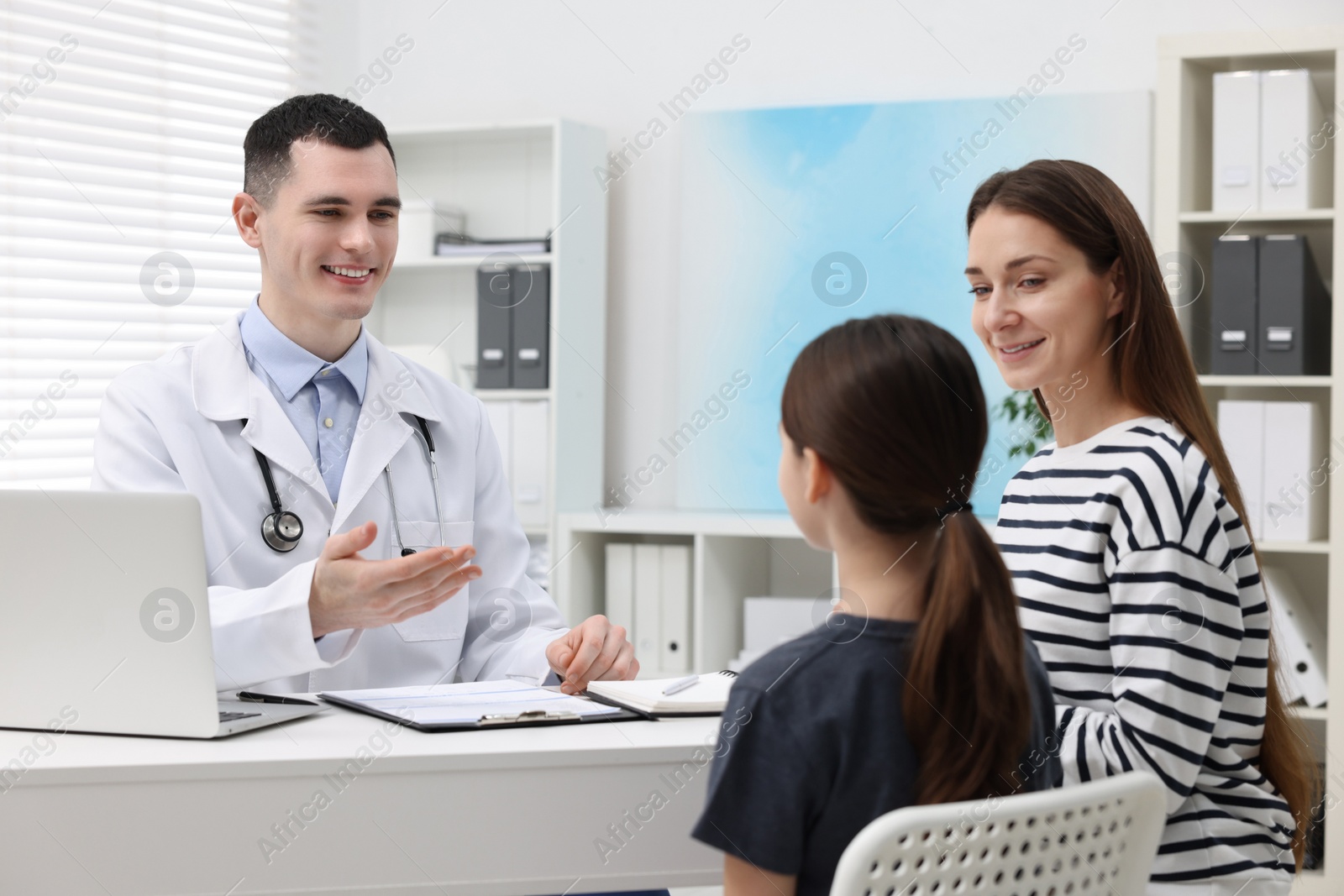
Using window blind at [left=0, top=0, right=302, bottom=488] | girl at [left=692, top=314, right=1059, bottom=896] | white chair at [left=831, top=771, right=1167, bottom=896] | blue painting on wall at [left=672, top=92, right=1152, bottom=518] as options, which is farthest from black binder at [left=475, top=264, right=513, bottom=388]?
white chair at [left=831, top=771, right=1167, bottom=896]

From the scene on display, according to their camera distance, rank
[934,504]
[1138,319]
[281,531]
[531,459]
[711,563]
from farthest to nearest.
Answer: [531,459] → [711,563] → [281,531] → [1138,319] → [934,504]

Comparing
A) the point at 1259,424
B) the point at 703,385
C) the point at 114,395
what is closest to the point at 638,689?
the point at 114,395

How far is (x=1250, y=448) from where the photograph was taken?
2975 mm

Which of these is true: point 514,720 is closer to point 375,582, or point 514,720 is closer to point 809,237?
point 375,582

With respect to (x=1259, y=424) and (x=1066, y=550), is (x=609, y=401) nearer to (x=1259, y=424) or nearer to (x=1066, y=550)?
(x=1259, y=424)

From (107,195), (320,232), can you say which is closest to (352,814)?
(320,232)

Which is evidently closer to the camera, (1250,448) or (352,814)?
(352,814)

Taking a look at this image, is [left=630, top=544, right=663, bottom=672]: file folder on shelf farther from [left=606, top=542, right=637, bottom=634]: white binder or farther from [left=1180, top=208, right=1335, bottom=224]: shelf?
[left=1180, top=208, right=1335, bottom=224]: shelf

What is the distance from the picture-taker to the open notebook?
1.36 metres

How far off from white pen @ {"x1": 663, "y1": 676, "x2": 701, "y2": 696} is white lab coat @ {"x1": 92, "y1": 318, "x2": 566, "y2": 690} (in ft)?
1.13

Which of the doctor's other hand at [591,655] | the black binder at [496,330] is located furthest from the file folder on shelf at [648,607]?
the doctor's other hand at [591,655]

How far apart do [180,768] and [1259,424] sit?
2.68m

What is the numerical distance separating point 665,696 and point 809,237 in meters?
2.64

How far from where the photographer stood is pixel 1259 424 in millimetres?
2963
